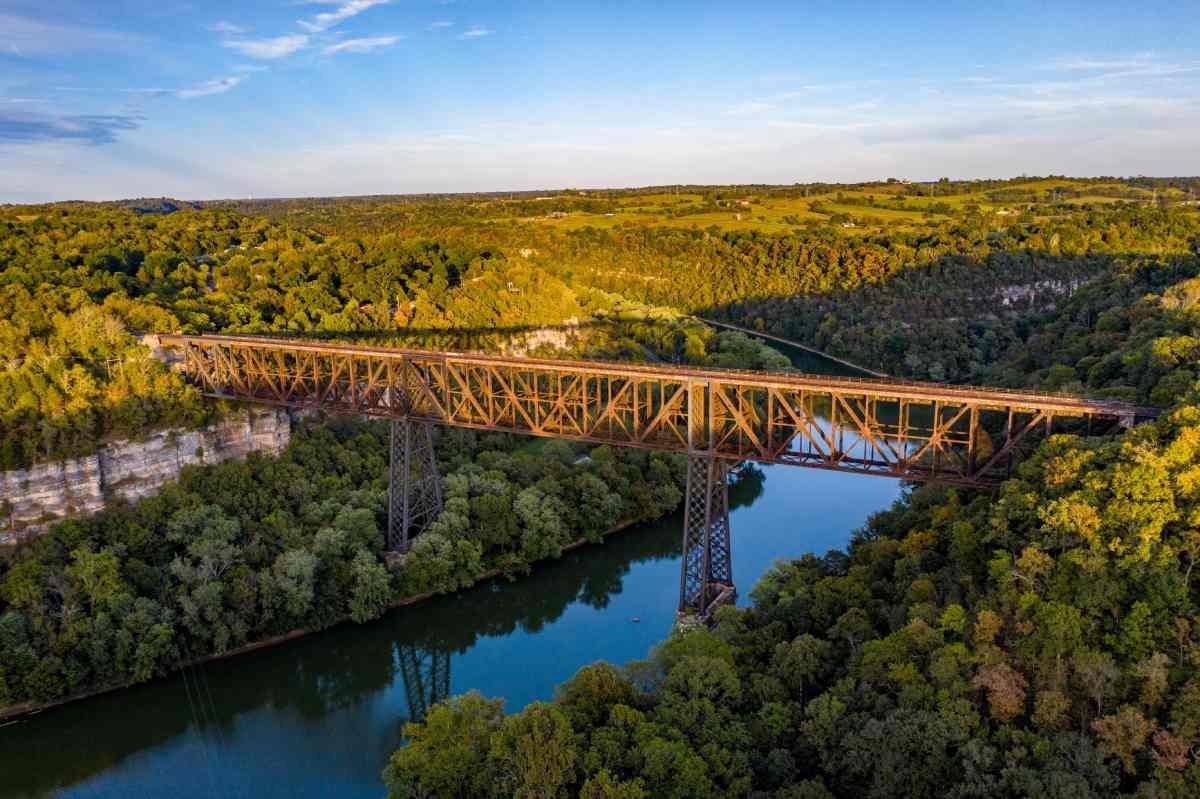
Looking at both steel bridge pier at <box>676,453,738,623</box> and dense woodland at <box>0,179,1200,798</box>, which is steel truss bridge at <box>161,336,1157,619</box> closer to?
steel bridge pier at <box>676,453,738,623</box>

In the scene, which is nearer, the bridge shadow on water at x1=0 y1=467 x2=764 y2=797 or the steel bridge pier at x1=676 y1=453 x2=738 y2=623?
the bridge shadow on water at x1=0 y1=467 x2=764 y2=797

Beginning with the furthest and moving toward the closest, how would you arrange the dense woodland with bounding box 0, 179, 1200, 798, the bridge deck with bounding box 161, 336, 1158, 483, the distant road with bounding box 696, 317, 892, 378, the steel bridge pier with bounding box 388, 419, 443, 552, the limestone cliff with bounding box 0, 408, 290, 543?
the distant road with bounding box 696, 317, 892, 378
the steel bridge pier with bounding box 388, 419, 443, 552
the limestone cliff with bounding box 0, 408, 290, 543
the bridge deck with bounding box 161, 336, 1158, 483
the dense woodland with bounding box 0, 179, 1200, 798

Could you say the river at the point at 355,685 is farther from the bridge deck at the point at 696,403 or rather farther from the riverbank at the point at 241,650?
the bridge deck at the point at 696,403

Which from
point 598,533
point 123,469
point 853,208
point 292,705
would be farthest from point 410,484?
point 853,208

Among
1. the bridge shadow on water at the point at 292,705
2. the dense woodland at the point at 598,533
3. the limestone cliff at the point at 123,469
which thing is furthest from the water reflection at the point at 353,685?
the limestone cliff at the point at 123,469

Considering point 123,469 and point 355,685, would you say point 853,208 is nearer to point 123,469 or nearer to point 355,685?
point 123,469

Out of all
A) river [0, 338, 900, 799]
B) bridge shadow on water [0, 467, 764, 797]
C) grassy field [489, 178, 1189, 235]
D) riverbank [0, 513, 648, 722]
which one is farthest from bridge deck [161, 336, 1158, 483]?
grassy field [489, 178, 1189, 235]
